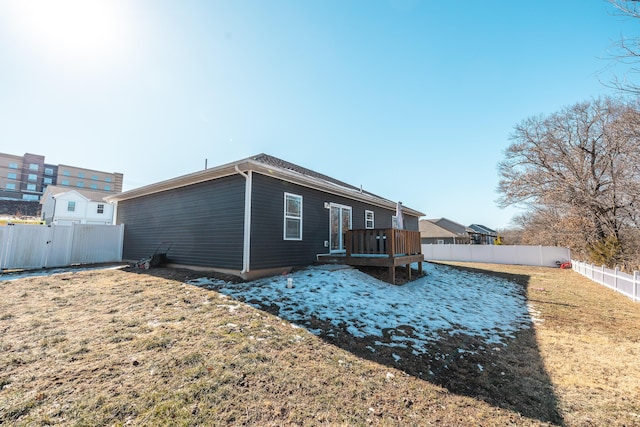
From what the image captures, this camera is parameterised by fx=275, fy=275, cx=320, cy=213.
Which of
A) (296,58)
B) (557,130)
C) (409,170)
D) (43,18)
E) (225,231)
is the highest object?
(557,130)

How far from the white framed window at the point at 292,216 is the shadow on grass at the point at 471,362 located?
3734 mm

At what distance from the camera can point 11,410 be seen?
7.36ft

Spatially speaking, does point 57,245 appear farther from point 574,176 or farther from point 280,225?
point 574,176

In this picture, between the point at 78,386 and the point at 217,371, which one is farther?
the point at 217,371

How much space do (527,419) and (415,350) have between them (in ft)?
5.04

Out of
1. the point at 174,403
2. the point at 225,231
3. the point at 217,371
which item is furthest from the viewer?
the point at 225,231

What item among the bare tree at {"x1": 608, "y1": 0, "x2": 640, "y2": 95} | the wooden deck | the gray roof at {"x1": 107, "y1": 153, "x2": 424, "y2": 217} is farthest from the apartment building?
the bare tree at {"x1": 608, "y1": 0, "x2": 640, "y2": 95}

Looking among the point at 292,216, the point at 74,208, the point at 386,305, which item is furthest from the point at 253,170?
the point at 74,208

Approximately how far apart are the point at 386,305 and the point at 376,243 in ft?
9.77

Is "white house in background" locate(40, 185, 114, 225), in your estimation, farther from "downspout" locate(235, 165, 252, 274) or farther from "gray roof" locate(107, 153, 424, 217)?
"downspout" locate(235, 165, 252, 274)

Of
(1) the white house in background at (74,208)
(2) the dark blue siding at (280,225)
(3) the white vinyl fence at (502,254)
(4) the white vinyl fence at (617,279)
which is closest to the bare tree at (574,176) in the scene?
(3) the white vinyl fence at (502,254)

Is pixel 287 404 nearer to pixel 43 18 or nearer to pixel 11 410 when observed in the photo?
pixel 11 410

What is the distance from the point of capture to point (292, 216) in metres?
8.90

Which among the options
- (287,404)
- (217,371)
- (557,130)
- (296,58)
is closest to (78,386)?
(217,371)
